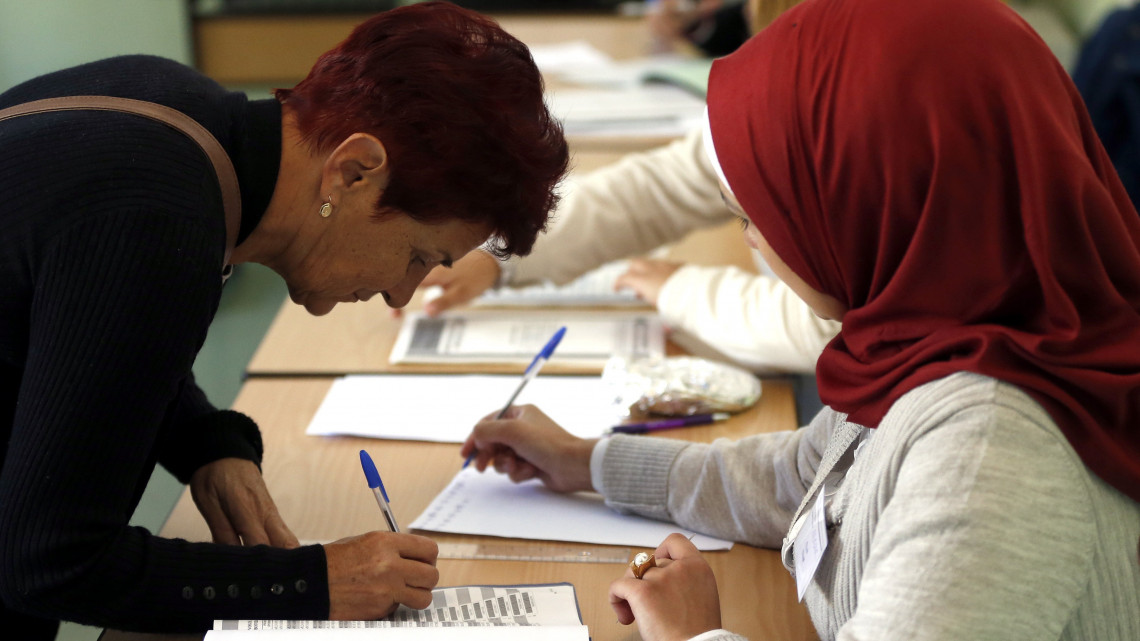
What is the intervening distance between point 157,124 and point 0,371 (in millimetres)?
310

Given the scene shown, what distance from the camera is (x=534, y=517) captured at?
1.22 meters

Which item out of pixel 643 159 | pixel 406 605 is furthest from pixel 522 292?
pixel 406 605

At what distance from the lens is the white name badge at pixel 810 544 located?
930 millimetres

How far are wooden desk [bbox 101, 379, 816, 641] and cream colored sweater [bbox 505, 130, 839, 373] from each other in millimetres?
81

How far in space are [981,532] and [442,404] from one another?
0.90 metres

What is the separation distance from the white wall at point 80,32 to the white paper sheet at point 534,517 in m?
2.63

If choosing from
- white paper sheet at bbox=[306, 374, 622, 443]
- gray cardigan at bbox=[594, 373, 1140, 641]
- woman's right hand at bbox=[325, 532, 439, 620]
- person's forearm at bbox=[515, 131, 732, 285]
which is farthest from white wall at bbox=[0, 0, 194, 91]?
gray cardigan at bbox=[594, 373, 1140, 641]

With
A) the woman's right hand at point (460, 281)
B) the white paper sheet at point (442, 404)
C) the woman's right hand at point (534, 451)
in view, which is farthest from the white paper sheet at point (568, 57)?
the woman's right hand at point (534, 451)

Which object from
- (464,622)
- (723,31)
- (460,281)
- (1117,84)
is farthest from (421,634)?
(723,31)

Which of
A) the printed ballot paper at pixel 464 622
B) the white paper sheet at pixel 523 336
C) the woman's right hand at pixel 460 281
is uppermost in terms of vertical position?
the printed ballot paper at pixel 464 622

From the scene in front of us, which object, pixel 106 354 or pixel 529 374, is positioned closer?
pixel 106 354

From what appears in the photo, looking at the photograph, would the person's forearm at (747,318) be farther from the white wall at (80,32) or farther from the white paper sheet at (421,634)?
the white wall at (80,32)

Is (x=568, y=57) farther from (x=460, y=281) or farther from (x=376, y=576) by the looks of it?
(x=376, y=576)

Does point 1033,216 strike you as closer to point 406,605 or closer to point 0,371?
point 406,605
